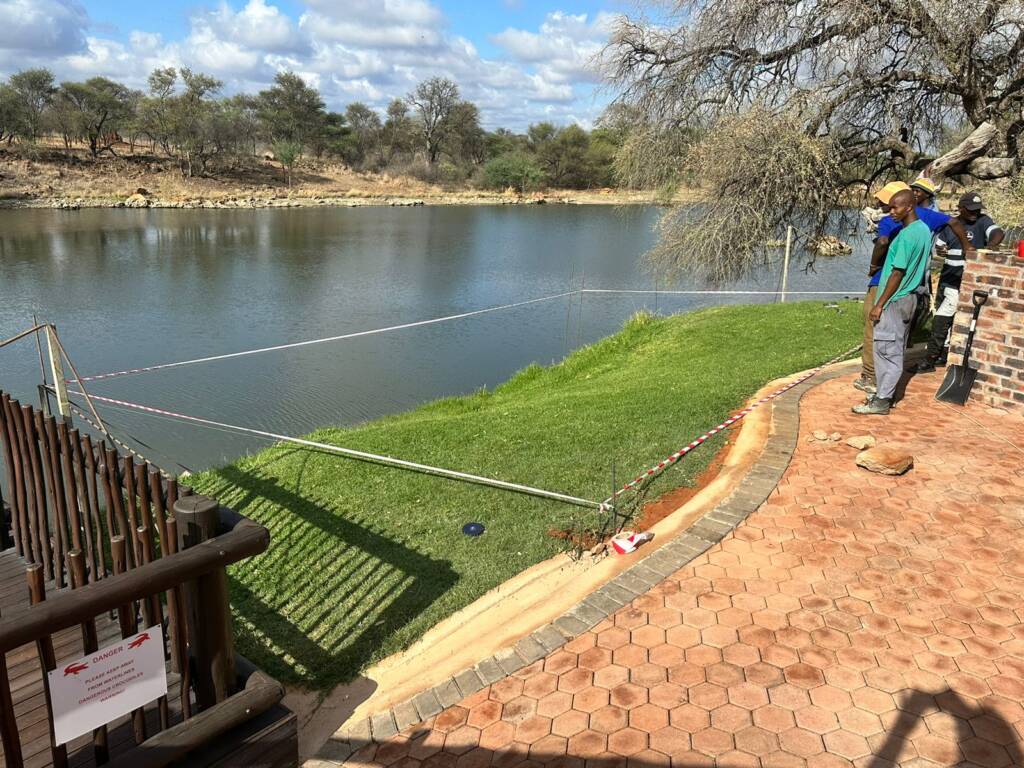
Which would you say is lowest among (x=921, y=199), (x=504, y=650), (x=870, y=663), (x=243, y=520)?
(x=504, y=650)

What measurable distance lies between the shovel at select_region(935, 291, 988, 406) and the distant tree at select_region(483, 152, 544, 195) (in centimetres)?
6107

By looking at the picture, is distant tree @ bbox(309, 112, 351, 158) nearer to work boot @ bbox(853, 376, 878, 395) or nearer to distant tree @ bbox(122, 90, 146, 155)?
distant tree @ bbox(122, 90, 146, 155)

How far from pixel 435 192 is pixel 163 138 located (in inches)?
881

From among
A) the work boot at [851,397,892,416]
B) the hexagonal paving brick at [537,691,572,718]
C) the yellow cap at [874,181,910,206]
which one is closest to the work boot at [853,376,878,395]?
the work boot at [851,397,892,416]

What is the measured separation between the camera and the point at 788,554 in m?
4.32

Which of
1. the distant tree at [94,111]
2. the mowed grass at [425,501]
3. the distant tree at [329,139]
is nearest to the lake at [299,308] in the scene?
the mowed grass at [425,501]

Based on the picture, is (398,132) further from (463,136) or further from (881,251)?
(881,251)

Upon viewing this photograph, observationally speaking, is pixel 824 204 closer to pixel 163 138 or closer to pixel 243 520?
pixel 243 520

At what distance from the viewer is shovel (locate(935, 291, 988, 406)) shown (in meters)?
6.67

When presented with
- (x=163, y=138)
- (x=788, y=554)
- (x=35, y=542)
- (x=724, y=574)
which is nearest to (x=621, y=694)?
(x=724, y=574)

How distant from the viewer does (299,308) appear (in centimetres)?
1839

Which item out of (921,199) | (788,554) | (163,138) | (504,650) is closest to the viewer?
(504,650)

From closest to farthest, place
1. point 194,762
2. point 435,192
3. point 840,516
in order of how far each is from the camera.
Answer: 1. point 194,762
2. point 840,516
3. point 435,192

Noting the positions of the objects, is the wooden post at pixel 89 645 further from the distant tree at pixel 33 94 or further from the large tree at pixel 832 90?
the distant tree at pixel 33 94
